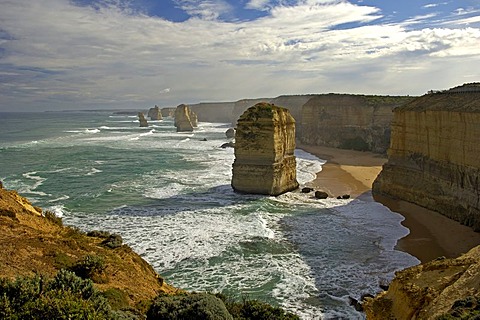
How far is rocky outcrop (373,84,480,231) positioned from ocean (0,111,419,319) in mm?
2657

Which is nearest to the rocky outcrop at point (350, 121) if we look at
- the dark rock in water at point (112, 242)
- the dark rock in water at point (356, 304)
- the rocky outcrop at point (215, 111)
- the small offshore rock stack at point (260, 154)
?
the small offshore rock stack at point (260, 154)

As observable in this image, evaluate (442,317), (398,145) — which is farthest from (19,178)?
(442,317)

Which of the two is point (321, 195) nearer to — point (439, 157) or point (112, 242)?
point (439, 157)

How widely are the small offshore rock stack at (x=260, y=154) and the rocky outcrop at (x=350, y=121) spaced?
31.8 metres

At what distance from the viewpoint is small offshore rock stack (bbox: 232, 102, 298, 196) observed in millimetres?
29422

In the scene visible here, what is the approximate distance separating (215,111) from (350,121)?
338ft

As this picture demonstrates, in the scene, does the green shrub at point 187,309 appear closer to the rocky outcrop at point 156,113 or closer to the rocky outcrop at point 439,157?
the rocky outcrop at point 439,157

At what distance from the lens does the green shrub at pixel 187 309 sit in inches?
326

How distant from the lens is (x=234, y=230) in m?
21.4

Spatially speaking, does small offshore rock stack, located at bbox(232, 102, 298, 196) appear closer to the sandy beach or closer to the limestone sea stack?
the sandy beach

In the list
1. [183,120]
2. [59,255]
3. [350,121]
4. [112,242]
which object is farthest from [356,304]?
[183,120]

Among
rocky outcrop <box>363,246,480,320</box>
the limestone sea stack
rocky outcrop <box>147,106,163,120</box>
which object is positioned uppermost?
rocky outcrop <box>147,106,163,120</box>

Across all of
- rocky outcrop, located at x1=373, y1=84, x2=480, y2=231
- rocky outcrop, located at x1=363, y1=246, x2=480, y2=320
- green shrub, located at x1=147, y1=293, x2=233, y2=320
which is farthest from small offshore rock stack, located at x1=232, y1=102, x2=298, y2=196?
green shrub, located at x1=147, y1=293, x2=233, y2=320

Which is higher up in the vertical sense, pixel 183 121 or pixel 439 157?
pixel 183 121
